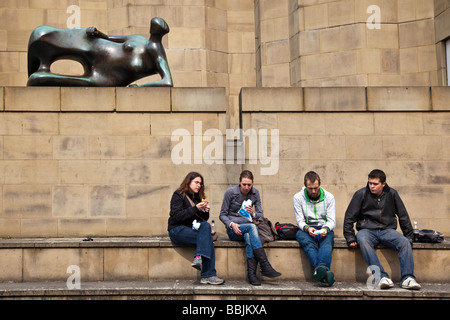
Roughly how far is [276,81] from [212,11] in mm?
2496

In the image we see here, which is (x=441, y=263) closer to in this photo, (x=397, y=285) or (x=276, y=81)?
(x=397, y=285)

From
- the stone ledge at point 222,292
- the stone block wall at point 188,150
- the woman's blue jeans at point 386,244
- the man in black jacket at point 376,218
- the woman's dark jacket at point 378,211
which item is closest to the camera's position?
the stone ledge at point 222,292

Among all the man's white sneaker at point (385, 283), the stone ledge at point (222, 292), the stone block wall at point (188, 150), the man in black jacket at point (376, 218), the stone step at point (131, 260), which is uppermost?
the stone block wall at point (188, 150)

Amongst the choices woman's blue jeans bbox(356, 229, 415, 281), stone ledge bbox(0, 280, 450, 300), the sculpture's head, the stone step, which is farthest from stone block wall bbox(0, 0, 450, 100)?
stone ledge bbox(0, 280, 450, 300)

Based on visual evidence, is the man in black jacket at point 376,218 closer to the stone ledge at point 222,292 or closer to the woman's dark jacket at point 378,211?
the woman's dark jacket at point 378,211

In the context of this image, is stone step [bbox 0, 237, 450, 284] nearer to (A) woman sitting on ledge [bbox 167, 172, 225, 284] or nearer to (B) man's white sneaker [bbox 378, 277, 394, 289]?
(A) woman sitting on ledge [bbox 167, 172, 225, 284]

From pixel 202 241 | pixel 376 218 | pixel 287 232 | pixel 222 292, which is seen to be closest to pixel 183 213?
pixel 202 241

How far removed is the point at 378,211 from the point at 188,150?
11.6 ft

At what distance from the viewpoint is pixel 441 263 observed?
25.1ft

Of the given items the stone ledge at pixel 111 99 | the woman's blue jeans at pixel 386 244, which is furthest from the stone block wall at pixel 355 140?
the woman's blue jeans at pixel 386 244

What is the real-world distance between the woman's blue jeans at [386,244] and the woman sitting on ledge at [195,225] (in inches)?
79.2

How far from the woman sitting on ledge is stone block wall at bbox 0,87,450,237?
1.67 metres

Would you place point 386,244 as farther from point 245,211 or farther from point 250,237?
point 245,211

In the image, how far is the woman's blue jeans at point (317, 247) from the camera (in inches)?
289
